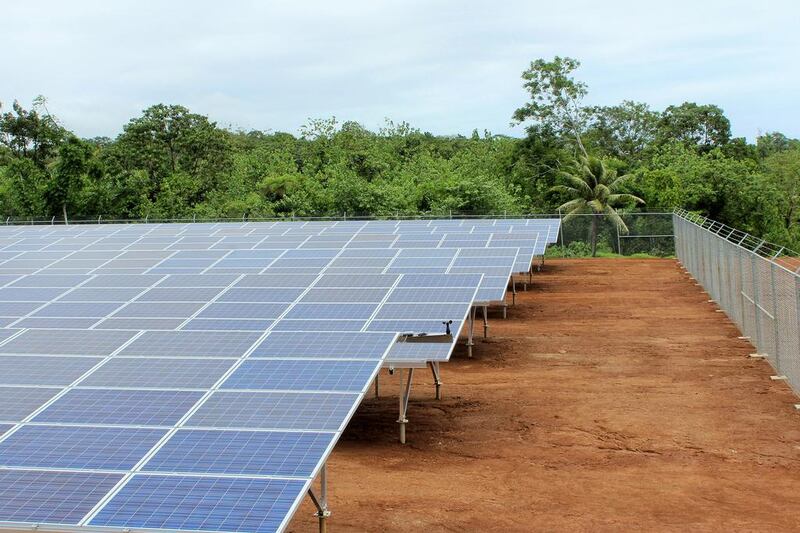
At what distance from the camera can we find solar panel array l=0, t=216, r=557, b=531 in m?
7.36

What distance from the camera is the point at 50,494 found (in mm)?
7309

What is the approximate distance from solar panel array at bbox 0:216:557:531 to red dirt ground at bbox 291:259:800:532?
1.80 meters

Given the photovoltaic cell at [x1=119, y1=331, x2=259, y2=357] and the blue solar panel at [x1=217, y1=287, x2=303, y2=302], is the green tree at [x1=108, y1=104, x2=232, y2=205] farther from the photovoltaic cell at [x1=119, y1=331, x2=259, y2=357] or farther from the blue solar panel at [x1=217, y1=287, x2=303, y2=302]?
the photovoltaic cell at [x1=119, y1=331, x2=259, y2=357]

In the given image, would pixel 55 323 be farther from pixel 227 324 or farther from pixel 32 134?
pixel 32 134

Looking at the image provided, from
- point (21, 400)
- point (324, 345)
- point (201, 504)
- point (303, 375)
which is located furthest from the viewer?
point (324, 345)

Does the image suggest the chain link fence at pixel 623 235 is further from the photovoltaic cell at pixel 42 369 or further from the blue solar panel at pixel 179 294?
the photovoltaic cell at pixel 42 369

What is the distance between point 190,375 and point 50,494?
3004mm

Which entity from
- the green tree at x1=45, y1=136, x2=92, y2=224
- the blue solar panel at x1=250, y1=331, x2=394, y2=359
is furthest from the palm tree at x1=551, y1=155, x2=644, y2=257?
the blue solar panel at x1=250, y1=331, x2=394, y2=359

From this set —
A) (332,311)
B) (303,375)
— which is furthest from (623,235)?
(303,375)

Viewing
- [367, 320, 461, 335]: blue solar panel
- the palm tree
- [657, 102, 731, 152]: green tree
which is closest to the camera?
[367, 320, 461, 335]: blue solar panel

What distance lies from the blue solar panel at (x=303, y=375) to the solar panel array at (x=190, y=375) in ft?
0.11

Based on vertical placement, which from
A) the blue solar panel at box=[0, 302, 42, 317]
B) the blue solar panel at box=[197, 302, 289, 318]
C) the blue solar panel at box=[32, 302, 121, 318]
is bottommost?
the blue solar panel at box=[197, 302, 289, 318]

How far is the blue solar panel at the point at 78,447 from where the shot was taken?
790 centimetres

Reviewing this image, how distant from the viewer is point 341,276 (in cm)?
1784
